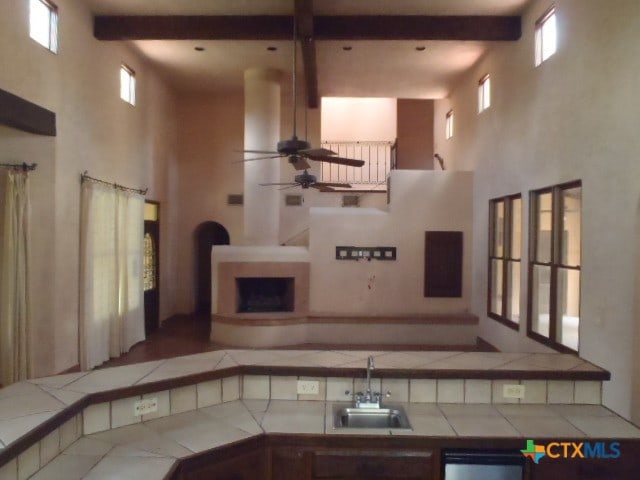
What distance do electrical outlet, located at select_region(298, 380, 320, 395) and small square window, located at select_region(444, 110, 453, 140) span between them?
25.0 feet

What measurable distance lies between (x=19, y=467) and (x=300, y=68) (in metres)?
7.29

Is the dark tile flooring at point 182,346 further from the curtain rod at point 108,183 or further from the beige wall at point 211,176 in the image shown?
the curtain rod at point 108,183

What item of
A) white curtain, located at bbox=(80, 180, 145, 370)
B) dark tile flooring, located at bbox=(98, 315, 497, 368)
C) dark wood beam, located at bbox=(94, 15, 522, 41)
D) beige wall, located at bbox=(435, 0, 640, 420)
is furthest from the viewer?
dark tile flooring, located at bbox=(98, 315, 497, 368)

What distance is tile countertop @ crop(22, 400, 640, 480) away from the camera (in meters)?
1.82

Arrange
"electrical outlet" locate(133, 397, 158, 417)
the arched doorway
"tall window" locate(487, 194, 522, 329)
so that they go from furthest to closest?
the arched doorway → "tall window" locate(487, 194, 522, 329) → "electrical outlet" locate(133, 397, 158, 417)

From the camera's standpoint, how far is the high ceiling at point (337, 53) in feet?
18.6

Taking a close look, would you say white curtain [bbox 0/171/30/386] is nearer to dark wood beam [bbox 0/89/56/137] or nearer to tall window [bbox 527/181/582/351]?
dark wood beam [bbox 0/89/56/137]

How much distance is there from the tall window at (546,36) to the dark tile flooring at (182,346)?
383cm

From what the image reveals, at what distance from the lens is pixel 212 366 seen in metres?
2.52

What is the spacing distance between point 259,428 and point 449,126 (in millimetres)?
8345

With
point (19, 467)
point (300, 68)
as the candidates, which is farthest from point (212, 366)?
point (300, 68)

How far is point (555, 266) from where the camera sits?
4.88 meters

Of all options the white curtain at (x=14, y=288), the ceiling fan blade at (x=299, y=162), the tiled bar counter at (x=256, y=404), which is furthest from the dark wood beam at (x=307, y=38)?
the tiled bar counter at (x=256, y=404)

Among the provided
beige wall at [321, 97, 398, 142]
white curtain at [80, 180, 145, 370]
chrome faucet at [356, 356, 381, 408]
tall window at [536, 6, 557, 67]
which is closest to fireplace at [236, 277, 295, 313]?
white curtain at [80, 180, 145, 370]
